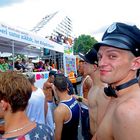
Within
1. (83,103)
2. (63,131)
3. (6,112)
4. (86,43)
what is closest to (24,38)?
(83,103)

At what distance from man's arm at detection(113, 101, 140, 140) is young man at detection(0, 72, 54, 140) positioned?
2.48ft

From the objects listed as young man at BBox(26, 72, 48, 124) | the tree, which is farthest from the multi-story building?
the tree

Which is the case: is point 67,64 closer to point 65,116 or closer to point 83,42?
point 65,116

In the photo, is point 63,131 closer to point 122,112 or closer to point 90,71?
point 90,71

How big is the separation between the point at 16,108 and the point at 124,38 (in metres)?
0.96

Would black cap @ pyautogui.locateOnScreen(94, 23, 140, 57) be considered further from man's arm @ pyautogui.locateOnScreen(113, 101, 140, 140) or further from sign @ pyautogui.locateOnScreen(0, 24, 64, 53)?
sign @ pyautogui.locateOnScreen(0, 24, 64, 53)

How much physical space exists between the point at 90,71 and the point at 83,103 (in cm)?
79

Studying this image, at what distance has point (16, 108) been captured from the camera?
2145 mm

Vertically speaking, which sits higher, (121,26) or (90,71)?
(121,26)

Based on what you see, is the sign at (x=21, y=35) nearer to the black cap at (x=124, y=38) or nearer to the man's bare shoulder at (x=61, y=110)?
the man's bare shoulder at (x=61, y=110)

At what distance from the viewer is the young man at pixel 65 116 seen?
3.69 metres

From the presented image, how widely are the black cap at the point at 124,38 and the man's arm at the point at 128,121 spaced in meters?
0.37

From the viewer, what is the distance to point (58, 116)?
368 cm

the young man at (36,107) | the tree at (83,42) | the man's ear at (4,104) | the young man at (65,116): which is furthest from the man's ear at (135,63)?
the tree at (83,42)
